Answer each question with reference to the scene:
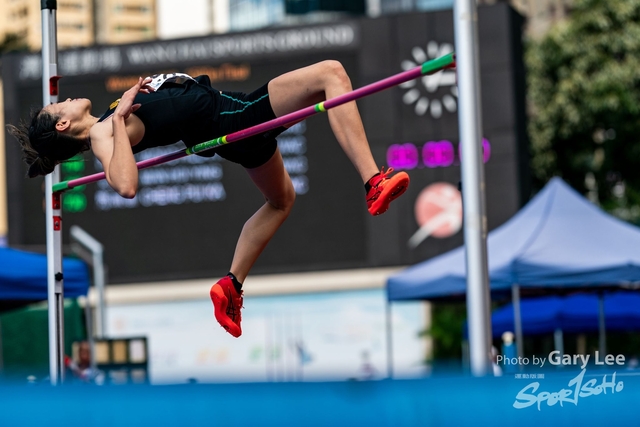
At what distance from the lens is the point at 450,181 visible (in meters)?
16.6

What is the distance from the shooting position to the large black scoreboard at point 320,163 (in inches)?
654

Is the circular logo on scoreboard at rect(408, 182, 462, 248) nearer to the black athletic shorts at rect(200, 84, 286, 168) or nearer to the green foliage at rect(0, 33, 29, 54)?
the green foliage at rect(0, 33, 29, 54)

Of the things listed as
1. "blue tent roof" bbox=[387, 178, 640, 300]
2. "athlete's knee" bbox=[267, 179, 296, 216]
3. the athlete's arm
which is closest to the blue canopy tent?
"blue tent roof" bbox=[387, 178, 640, 300]

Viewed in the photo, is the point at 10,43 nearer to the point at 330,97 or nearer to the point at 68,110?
the point at 68,110

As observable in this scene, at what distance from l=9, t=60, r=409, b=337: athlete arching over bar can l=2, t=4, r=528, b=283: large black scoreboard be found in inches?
456

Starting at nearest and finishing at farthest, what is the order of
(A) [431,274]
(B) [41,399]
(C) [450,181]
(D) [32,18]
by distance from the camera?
(B) [41,399], (A) [431,274], (C) [450,181], (D) [32,18]

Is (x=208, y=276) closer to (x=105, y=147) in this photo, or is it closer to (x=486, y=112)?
(x=486, y=112)

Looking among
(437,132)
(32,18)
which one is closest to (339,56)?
(437,132)

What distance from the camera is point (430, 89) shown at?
1678cm

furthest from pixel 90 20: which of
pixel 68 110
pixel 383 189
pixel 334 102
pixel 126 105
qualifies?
pixel 383 189

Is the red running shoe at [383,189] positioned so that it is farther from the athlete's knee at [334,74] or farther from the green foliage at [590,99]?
the green foliage at [590,99]

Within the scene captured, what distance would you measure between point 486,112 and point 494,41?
1.09 metres

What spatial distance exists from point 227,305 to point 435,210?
11.9 m

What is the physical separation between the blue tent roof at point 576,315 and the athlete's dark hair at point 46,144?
9770mm
